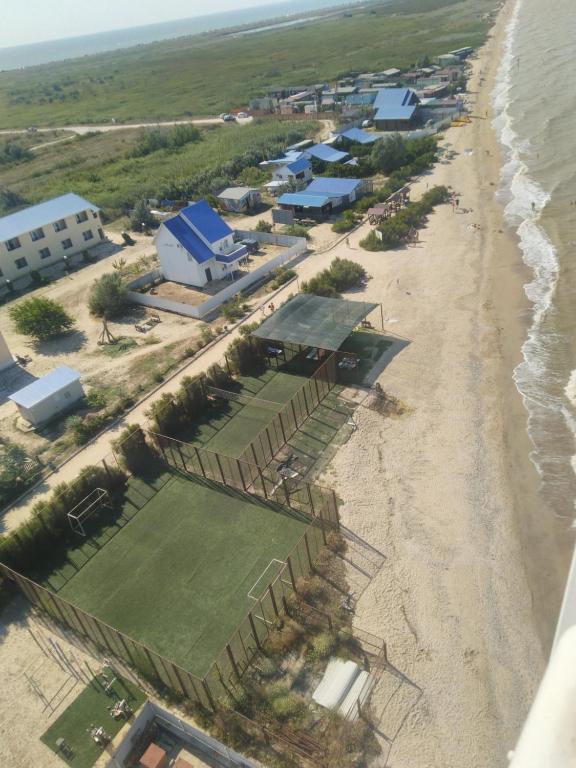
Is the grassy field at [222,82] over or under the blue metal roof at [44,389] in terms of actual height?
over

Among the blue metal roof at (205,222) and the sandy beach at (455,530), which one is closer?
the sandy beach at (455,530)

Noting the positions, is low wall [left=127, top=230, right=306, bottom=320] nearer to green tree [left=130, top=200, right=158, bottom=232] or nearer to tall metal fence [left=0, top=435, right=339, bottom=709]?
green tree [left=130, top=200, right=158, bottom=232]

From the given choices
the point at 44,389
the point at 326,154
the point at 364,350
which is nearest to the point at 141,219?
the point at 326,154

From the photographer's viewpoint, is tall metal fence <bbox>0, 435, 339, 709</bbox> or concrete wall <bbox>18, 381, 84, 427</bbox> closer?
tall metal fence <bbox>0, 435, 339, 709</bbox>

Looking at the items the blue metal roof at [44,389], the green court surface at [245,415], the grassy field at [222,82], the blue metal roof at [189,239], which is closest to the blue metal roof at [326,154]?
the blue metal roof at [189,239]

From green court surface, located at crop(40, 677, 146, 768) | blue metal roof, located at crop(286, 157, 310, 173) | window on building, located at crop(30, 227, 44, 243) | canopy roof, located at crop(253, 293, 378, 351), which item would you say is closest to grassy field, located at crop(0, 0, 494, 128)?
blue metal roof, located at crop(286, 157, 310, 173)

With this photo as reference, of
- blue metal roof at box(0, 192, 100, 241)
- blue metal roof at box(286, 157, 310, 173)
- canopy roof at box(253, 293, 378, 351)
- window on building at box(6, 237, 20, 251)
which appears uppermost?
blue metal roof at box(0, 192, 100, 241)

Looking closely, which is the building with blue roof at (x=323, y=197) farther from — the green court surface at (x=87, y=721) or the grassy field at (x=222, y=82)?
the grassy field at (x=222, y=82)
